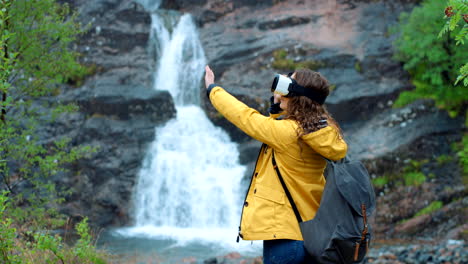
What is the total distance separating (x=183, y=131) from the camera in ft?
53.7

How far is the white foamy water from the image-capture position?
13.7 meters

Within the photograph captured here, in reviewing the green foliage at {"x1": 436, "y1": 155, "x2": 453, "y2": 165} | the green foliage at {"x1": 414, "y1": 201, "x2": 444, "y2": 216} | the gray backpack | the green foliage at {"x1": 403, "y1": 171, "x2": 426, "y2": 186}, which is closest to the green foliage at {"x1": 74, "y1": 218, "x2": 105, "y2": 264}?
the gray backpack

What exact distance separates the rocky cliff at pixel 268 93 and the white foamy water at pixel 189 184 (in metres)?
0.49

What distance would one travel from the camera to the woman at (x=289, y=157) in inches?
108

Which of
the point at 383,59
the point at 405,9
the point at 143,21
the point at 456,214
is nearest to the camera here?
the point at 456,214

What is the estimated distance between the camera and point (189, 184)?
14.8m

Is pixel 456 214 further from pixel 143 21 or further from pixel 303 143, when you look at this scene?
pixel 143 21

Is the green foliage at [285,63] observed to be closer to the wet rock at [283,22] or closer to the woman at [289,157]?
the wet rock at [283,22]

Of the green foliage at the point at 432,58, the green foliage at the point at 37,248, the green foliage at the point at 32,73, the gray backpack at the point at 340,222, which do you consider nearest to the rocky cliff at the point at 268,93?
the green foliage at the point at 432,58

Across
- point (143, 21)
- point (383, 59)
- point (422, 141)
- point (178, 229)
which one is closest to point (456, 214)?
point (422, 141)

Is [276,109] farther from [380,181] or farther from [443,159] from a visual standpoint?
[443,159]

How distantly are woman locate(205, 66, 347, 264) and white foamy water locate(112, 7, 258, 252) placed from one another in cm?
927

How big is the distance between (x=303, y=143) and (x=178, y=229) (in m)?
11.7

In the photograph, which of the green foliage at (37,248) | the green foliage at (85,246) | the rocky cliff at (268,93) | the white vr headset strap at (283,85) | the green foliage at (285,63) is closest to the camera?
the white vr headset strap at (283,85)
